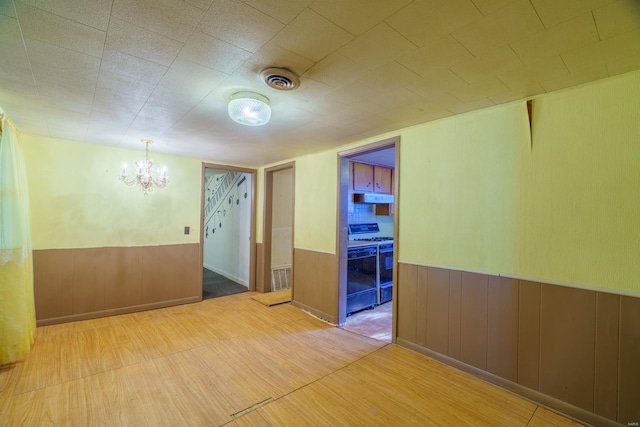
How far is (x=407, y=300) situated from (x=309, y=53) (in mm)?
2412

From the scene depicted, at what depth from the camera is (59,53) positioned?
153 centimetres

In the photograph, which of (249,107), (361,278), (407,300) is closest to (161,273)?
(361,278)

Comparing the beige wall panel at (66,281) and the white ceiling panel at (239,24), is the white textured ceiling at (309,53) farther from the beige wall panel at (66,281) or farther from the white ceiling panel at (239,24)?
the beige wall panel at (66,281)

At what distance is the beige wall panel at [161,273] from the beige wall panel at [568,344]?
446 centimetres

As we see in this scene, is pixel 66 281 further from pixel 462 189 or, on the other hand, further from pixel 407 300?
pixel 462 189

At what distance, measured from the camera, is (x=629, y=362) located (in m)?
1.67

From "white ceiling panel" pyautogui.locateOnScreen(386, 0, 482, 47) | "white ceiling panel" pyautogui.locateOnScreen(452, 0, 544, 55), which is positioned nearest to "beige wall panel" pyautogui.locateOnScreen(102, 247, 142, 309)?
"white ceiling panel" pyautogui.locateOnScreen(386, 0, 482, 47)

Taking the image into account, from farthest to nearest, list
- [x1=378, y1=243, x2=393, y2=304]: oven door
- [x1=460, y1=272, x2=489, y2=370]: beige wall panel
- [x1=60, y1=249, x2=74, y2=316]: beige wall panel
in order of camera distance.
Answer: [x1=378, y1=243, x2=393, y2=304]: oven door, [x1=60, y1=249, x2=74, y2=316]: beige wall panel, [x1=460, y1=272, x2=489, y2=370]: beige wall panel

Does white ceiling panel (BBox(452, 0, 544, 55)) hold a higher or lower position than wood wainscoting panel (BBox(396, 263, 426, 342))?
higher

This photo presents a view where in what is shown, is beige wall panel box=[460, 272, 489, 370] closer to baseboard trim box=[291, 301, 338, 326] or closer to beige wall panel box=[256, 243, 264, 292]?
baseboard trim box=[291, 301, 338, 326]

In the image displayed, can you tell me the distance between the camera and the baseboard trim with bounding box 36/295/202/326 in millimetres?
3298

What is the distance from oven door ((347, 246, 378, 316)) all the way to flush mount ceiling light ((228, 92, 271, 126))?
2244 mm

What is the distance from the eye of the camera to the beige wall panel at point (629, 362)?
64.6 inches

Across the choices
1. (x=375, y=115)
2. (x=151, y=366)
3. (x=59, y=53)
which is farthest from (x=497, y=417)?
(x=59, y=53)
